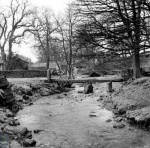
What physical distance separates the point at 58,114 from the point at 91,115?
4.50 ft

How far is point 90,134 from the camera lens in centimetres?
579

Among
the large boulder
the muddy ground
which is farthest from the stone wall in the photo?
the muddy ground

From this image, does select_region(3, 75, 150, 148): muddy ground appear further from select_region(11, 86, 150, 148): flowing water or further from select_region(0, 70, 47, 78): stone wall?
select_region(0, 70, 47, 78): stone wall

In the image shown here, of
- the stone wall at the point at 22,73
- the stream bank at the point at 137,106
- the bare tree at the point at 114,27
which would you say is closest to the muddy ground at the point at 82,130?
the stream bank at the point at 137,106

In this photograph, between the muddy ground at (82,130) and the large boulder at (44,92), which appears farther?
the large boulder at (44,92)

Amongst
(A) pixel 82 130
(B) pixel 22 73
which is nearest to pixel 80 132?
(A) pixel 82 130

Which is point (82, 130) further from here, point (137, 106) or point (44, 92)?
point (44, 92)

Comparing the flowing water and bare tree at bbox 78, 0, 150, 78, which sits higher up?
bare tree at bbox 78, 0, 150, 78

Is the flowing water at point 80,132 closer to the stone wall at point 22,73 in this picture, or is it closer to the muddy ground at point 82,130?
the muddy ground at point 82,130

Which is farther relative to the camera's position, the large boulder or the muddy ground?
the large boulder

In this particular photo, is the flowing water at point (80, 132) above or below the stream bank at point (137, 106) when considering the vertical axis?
below

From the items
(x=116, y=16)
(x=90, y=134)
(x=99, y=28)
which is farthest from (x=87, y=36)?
(x=90, y=134)

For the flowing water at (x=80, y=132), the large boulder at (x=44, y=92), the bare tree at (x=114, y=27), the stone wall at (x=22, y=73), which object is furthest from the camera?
the stone wall at (x=22, y=73)

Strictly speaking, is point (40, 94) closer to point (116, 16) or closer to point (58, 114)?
point (58, 114)
